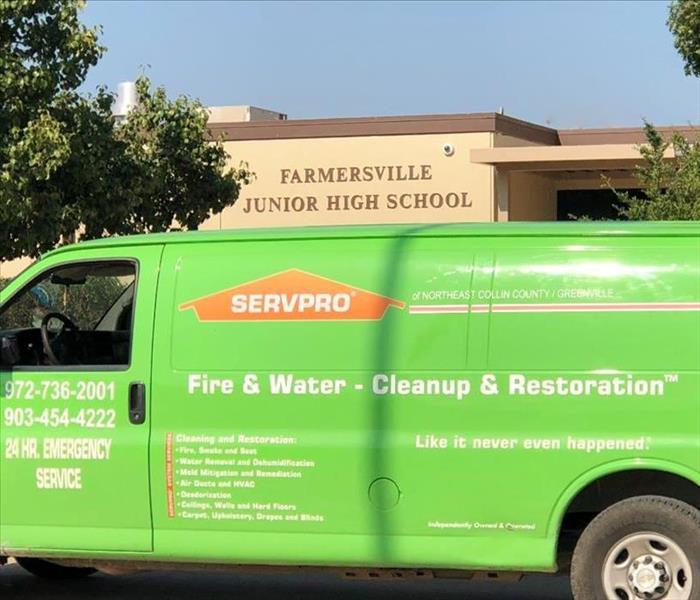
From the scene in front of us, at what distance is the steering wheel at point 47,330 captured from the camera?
5844mm

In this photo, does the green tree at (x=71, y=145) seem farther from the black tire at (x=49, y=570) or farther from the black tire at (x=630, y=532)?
the black tire at (x=630, y=532)

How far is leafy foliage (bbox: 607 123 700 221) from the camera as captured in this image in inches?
482

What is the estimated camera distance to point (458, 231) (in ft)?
17.6

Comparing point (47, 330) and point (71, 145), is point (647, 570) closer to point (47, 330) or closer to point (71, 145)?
point (47, 330)

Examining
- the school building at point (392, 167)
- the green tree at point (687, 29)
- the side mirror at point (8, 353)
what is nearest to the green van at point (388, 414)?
the side mirror at point (8, 353)

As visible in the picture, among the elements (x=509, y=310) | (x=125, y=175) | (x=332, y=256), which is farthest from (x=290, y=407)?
(x=125, y=175)

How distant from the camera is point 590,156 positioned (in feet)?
72.4

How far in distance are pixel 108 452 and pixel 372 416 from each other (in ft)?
4.63

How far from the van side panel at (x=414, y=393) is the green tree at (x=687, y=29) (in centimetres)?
968

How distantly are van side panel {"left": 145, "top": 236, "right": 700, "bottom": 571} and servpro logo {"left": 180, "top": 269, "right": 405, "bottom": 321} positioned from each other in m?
0.01

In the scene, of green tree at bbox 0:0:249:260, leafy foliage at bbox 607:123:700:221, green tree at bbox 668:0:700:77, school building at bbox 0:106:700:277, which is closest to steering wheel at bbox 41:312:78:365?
green tree at bbox 0:0:249:260

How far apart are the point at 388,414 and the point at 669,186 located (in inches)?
342

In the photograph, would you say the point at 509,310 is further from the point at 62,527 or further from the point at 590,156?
the point at 590,156

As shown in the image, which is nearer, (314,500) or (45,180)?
(314,500)
